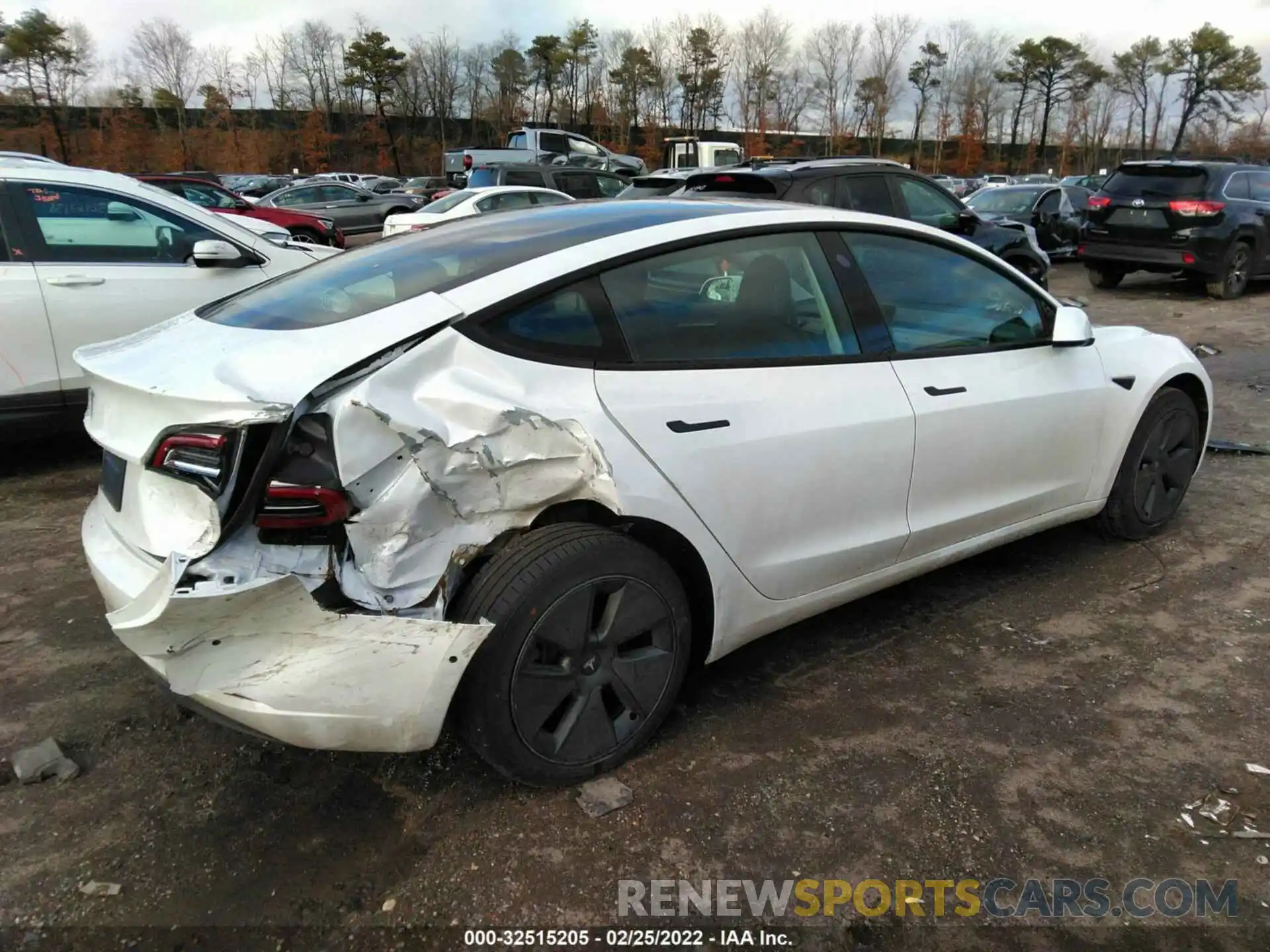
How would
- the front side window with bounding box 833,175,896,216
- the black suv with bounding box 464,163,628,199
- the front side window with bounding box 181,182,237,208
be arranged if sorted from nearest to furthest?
1. the front side window with bounding box 833,175,896,216
2. the black suv with bounding box 464,163,628,199
3. the front side window with bounding box 181,182,237,208

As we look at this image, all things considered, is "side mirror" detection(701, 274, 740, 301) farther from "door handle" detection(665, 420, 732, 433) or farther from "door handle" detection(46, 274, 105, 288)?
"door handle" detection(46, 274, 105, 288)

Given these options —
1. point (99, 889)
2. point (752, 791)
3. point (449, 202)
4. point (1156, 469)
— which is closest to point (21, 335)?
point (99, 889)

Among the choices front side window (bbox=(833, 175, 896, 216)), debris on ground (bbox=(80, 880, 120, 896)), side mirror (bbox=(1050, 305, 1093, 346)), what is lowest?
debris on ground (bbox=(80, 880, 120, 896))

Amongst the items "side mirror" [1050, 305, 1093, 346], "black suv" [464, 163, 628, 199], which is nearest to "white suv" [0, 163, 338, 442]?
"side mirror" [1050, 305, 1093, 346]

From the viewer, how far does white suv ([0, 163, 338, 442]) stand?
16.0 ft

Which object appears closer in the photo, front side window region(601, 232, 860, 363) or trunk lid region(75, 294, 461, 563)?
trunk lid region(75, 294, 461, 563)

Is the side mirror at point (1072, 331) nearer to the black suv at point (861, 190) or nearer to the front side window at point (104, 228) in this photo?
the black suv at point (861, 190)

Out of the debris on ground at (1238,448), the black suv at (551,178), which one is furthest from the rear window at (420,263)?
the black suv at (551,178)

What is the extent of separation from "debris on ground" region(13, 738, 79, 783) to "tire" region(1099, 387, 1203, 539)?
4087mm

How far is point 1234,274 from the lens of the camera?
11.5 meters

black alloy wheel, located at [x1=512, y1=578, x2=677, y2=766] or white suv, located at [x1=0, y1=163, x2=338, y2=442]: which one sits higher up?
white suv, located at [x1=0, y1=163, x2=338, y2=442]

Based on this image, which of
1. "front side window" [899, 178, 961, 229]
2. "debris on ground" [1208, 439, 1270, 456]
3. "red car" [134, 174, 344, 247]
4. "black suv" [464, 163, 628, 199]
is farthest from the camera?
"red car" [134, 174, 344, 247]

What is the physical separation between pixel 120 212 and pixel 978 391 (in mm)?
4935

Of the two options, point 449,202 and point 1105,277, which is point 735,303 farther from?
point 449,202
